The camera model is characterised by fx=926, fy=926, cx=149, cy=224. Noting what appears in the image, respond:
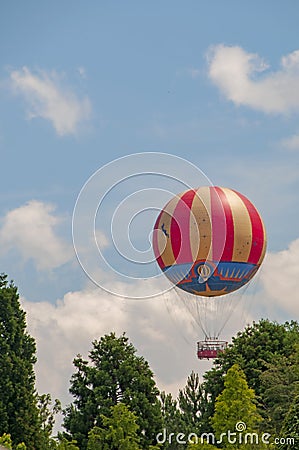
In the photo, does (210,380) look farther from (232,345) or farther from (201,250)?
(201,250)

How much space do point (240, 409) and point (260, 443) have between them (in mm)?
1418

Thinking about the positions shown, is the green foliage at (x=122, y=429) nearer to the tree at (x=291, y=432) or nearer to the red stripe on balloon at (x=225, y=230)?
the red stripe on balloon at (x=225, y=230)

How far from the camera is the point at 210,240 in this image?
42.8m

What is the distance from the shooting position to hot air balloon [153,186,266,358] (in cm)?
4294

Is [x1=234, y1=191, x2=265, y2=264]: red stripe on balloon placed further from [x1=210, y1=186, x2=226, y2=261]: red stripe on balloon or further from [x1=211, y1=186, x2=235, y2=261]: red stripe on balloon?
[x1=210, y1=186, x2=226, y2=261]: red stripe on balloon

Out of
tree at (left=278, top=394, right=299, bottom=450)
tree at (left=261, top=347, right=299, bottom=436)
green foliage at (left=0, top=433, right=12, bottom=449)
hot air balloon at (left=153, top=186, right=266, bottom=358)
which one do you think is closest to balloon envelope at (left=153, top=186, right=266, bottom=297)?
hot air balloon at (left=153, top=186, right=266, bottom=358)

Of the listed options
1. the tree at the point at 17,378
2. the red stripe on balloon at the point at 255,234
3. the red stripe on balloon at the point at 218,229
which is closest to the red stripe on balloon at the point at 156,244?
the red stripe on balloon at the point at 218,229

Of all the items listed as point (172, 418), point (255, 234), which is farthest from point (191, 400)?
point (255, 234)

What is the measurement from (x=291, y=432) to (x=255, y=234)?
15161 millimetres

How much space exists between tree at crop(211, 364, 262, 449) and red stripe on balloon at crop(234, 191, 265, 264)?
33.6 ft

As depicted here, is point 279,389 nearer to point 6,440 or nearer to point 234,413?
point 234,413

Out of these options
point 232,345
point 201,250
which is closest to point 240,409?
point 201,250

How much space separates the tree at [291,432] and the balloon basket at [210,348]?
15627 millimetres

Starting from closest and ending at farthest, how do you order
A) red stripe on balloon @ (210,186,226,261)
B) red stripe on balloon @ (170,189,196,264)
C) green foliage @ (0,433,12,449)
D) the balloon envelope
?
green foliage @ (0,433,12,449), red stripe on balloon @ (210,186,226,261), the balloon envelope, red stripe on balloon @ (170,189,196,264)
